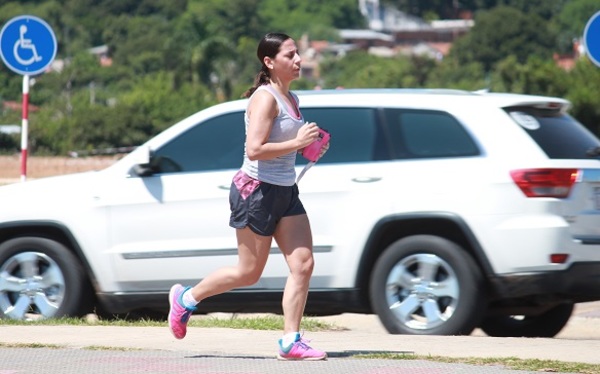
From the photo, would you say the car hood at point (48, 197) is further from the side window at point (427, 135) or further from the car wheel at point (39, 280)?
the side window at point (427, 135)

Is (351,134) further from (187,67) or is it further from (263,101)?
(187,67)

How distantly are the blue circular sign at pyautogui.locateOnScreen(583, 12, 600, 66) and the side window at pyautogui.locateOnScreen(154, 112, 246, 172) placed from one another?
184 inches

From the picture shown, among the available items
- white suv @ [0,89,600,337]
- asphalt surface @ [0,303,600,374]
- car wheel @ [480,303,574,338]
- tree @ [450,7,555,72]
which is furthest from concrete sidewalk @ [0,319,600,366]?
tree @ [450,7,555,72]

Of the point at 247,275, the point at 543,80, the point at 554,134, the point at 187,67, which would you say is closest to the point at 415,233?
the point at 554,134

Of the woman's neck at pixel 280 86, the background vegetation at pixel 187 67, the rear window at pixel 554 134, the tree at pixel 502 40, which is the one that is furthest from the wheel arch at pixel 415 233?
the tree at pixel 502 40

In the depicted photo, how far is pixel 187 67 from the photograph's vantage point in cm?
11869

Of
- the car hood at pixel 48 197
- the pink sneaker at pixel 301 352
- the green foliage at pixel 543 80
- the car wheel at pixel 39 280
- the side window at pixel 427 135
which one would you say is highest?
the side window at pixel 427 135

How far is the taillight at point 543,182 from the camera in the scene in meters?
9.34

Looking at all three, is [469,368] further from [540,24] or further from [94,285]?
[540,24]

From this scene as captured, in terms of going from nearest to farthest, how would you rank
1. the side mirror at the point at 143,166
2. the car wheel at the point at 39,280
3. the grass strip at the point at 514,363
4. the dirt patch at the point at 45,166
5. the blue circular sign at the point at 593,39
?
1. the grass strip at the point at 514,363
2. the side mirror at the point at 143,166
3. the car wheel at the point at 39,280
4. the blue circular sign at the point at 593,39
5. the dirt patch at the point at 45,166

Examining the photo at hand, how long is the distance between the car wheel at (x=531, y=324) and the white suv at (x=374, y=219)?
1 centimetres

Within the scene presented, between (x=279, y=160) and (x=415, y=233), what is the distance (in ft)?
6.86

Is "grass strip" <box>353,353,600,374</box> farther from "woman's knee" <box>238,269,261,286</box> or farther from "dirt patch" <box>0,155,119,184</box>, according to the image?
"dirt patch" <box>0,155,119,184</box>

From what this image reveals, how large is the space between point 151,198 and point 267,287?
2.98 feet
